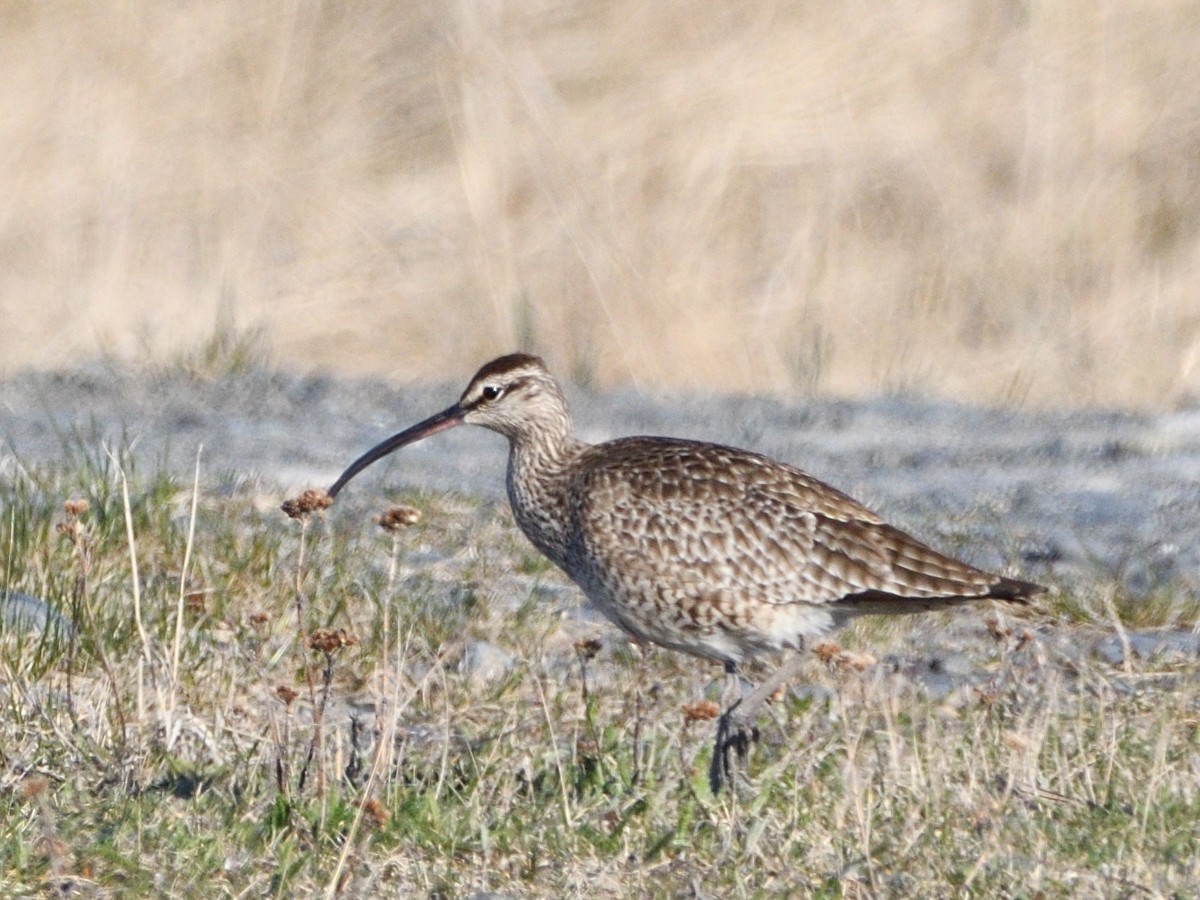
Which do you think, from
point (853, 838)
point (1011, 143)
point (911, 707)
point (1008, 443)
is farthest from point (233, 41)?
point (853, 838)

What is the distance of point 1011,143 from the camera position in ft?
55.0

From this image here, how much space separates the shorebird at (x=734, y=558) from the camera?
21.4 ft

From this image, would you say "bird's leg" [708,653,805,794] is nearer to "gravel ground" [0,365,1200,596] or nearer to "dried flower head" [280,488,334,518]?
"dried flower head" [280,488,334,518]

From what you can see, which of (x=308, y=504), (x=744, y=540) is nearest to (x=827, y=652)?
(x=308, y=504)

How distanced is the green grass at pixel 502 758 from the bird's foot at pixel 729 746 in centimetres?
7

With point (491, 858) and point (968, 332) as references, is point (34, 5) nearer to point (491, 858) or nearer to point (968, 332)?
point (968, 332)

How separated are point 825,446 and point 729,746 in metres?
5.10

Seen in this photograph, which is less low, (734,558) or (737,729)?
(734,558)

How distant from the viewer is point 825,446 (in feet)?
35.4

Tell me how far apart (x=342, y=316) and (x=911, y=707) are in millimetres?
9867

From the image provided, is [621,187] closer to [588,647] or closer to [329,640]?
[588,647]

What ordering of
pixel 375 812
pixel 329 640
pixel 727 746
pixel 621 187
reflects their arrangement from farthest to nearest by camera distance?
pixel 621 187
pixel 727 746
pixel 329 640
pixel 375 812

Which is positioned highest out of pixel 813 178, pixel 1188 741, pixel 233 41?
pixel 233 41

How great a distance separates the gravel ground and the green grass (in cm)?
131
